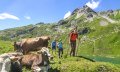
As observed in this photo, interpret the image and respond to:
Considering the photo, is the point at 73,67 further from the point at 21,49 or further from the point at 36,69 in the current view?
the point at 21,49

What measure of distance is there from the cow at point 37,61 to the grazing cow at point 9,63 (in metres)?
1.61

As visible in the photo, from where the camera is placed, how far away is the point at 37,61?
28.7 m

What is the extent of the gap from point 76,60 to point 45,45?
4.30m

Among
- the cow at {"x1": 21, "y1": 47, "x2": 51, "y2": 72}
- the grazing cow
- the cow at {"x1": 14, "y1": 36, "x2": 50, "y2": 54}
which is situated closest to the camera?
the grazing cow

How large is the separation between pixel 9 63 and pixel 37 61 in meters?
3.22

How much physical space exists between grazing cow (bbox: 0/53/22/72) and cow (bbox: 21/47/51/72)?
1609mm

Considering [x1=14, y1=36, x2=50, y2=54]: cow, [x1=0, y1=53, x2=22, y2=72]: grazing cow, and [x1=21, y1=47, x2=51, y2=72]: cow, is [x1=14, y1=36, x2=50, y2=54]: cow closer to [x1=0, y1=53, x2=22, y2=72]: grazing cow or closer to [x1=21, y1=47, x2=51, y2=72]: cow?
[x1=21, y1=47, x2=51, y2=72]: cow

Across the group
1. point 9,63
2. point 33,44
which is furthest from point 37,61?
point 33,44

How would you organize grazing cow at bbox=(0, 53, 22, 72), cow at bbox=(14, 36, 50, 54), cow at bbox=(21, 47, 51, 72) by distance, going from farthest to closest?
cow at bbox=(14, 36, 50, 54) < cow at bbox=(21, 47, 51, 72) < grazing cow at bbox=(0, 53, 22, 72)

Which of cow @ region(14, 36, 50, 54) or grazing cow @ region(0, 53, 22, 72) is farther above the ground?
cow @ region(14, 36, 50, 54)

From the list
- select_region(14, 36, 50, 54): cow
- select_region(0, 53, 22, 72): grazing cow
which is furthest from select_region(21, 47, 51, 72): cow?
select_region(14, 36, 50, 54): cow

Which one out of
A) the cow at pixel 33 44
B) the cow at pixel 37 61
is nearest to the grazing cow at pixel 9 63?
the cow at pixel 37 61

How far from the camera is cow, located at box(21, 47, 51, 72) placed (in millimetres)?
28203

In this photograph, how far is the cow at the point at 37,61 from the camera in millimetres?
28203
